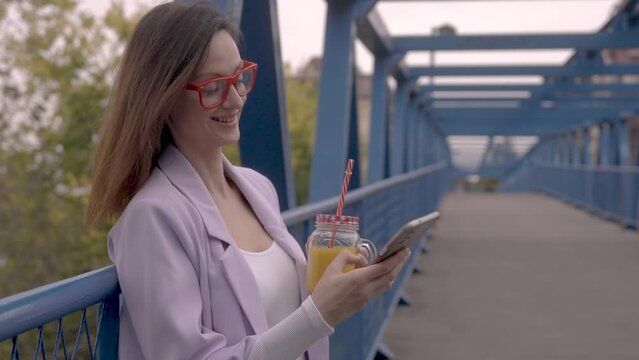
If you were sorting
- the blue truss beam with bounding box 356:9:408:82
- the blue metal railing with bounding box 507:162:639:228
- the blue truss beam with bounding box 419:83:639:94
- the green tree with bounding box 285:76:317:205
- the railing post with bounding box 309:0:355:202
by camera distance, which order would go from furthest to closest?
the green tree with bounding box 285:76:317:205 → the blue truss beam with bounding box 419:83:639:94 → the blue metal railing with bounding box 507:162:639:228 → the blue truss beam with bounding box 356:9:408:82 → the railing post with bounding box 309:0:355:202

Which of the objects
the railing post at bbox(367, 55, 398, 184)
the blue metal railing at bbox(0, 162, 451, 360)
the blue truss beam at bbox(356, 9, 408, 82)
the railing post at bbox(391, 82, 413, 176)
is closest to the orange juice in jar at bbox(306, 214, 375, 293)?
the blue metal railing at bbox(0, 162, 451, 360)

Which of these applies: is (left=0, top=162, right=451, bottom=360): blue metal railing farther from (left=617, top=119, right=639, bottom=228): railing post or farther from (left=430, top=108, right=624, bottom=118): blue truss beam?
(left=430, top=108, right=624, bottom=118): blue truss beam

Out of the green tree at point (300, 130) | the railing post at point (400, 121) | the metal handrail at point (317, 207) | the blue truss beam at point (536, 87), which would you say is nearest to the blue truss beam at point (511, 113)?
the blue truss beam at point (536, 87)

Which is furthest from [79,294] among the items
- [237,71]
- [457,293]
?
[457,293]

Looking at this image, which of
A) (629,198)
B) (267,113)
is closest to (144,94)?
(267,113)

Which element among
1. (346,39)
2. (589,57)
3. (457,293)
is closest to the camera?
(346,39)

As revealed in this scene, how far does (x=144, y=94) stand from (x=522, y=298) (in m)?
6.60

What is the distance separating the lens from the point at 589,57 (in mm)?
13977

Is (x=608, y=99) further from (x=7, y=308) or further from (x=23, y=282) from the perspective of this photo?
(x=7, y=308)

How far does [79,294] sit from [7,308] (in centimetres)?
26

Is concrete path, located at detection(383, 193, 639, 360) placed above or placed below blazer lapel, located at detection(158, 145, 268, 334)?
below

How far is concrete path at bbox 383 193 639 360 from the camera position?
5973 mm

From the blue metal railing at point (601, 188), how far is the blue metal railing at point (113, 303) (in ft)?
27.9

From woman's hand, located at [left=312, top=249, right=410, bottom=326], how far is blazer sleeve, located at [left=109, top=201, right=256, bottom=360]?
Answer: 152 millimetres
